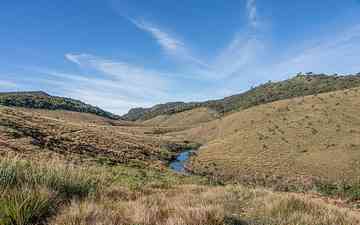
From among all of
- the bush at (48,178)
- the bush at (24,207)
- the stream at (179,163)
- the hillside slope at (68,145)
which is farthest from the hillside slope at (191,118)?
the bush at (24,207)

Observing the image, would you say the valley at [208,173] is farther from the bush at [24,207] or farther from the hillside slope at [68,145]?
the hillside slope at [68,145]

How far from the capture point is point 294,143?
4416 cm

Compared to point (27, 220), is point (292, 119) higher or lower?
higher

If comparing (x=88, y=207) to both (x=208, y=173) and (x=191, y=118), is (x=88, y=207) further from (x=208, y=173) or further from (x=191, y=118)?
(x=191, y=118)

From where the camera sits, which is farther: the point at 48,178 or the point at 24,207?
the point at 48,178

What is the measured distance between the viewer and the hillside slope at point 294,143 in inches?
1363

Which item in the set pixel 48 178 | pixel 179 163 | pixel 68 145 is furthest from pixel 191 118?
pixel 48 178

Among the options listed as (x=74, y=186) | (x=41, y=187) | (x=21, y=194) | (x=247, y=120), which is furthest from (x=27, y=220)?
(x=247, y=120)

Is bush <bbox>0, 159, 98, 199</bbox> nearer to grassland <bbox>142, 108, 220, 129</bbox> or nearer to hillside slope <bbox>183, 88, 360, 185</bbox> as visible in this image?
hillside slope <bbox>183, 88, 360, 185</bbox>

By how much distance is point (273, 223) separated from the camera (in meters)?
5.95

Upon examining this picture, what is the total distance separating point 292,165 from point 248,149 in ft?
33.2

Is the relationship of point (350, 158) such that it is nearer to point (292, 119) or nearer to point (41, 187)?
point (292, 119)

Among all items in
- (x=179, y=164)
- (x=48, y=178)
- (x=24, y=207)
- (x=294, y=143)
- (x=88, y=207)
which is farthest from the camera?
(x=179, y=164)

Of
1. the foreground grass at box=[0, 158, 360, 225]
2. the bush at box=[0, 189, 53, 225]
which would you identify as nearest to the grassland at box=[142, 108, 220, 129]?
the foreground grass at box=[0, 158, 360, 225]
